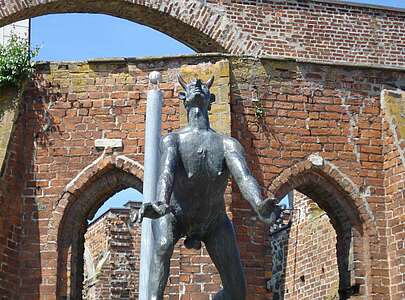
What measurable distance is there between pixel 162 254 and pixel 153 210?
1.67 feet

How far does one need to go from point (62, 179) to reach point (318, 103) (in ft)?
11.5

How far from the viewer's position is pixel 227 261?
19.3 ft

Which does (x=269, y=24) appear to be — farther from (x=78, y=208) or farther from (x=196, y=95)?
(x=196, y=95)

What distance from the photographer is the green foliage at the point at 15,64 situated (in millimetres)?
12102

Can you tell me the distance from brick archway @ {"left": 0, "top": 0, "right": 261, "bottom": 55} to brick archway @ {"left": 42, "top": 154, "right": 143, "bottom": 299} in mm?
4777

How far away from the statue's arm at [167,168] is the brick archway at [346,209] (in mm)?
6089

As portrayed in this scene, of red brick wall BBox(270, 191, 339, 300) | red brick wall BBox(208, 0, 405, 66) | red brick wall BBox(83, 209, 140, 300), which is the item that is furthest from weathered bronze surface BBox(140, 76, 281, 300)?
red brick wall BBox(83, 209, 140, 300)

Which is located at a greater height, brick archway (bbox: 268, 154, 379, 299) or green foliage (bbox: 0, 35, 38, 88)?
green foliage (bbox: 0, 35, 38, 88)

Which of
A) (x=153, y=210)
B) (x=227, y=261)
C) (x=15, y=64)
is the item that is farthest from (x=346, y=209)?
(x=153, y=210)

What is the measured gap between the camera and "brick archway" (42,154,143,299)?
1164cm

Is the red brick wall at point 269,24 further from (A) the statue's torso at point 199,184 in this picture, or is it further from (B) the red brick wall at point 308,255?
(A) the statue's torso at point 199,184

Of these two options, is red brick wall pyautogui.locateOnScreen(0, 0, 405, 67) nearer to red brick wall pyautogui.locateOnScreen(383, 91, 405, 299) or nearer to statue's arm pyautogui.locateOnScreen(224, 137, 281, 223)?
red brick wall pyautogui.locateOnScreen(383, 91, 405, 299)

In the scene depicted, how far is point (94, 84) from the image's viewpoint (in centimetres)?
1220

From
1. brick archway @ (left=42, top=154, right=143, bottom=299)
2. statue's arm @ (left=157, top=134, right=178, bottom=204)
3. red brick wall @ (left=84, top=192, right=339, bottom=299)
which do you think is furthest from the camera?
brick archway @ (left=42, top=154, right=143, bottom=299)
